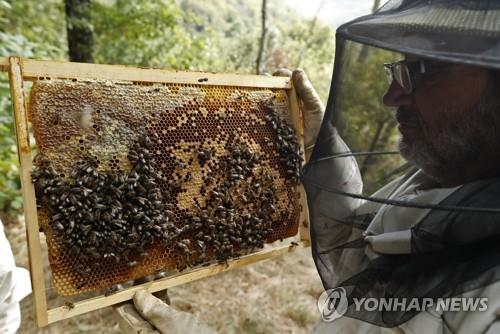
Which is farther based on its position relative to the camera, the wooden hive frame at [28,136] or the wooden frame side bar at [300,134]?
the wooden frame side bar at [300,134]

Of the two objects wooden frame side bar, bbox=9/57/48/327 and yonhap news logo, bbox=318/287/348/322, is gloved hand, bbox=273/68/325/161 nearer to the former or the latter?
yonhap news logo, bbox=318/287/348/322

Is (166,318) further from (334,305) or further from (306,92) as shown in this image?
(306,92)

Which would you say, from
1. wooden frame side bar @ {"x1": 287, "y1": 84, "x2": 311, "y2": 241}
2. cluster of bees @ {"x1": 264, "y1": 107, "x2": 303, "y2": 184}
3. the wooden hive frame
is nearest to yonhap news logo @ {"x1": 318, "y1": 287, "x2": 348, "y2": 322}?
the wooden hive frame

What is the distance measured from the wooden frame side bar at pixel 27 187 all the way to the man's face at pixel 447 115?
190cm

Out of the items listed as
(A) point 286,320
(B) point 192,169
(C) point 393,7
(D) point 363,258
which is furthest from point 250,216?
(A) point 286,320

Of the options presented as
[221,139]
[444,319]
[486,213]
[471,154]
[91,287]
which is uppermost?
[471,154]

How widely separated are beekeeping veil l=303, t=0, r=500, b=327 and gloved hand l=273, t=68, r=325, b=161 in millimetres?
1007

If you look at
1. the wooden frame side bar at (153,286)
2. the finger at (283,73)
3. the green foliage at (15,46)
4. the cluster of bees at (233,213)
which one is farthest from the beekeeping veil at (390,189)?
the green foliage at (15,46)

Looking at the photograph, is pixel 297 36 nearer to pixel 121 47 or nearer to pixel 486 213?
pixel 121 47

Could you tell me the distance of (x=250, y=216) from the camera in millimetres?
2531

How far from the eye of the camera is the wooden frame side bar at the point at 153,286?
1.86 meters

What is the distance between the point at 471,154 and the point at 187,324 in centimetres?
167

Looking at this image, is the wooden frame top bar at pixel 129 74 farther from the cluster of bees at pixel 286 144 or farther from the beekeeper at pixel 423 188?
the beekeeper at pixel 423 188

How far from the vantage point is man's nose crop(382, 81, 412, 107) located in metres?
1.54
